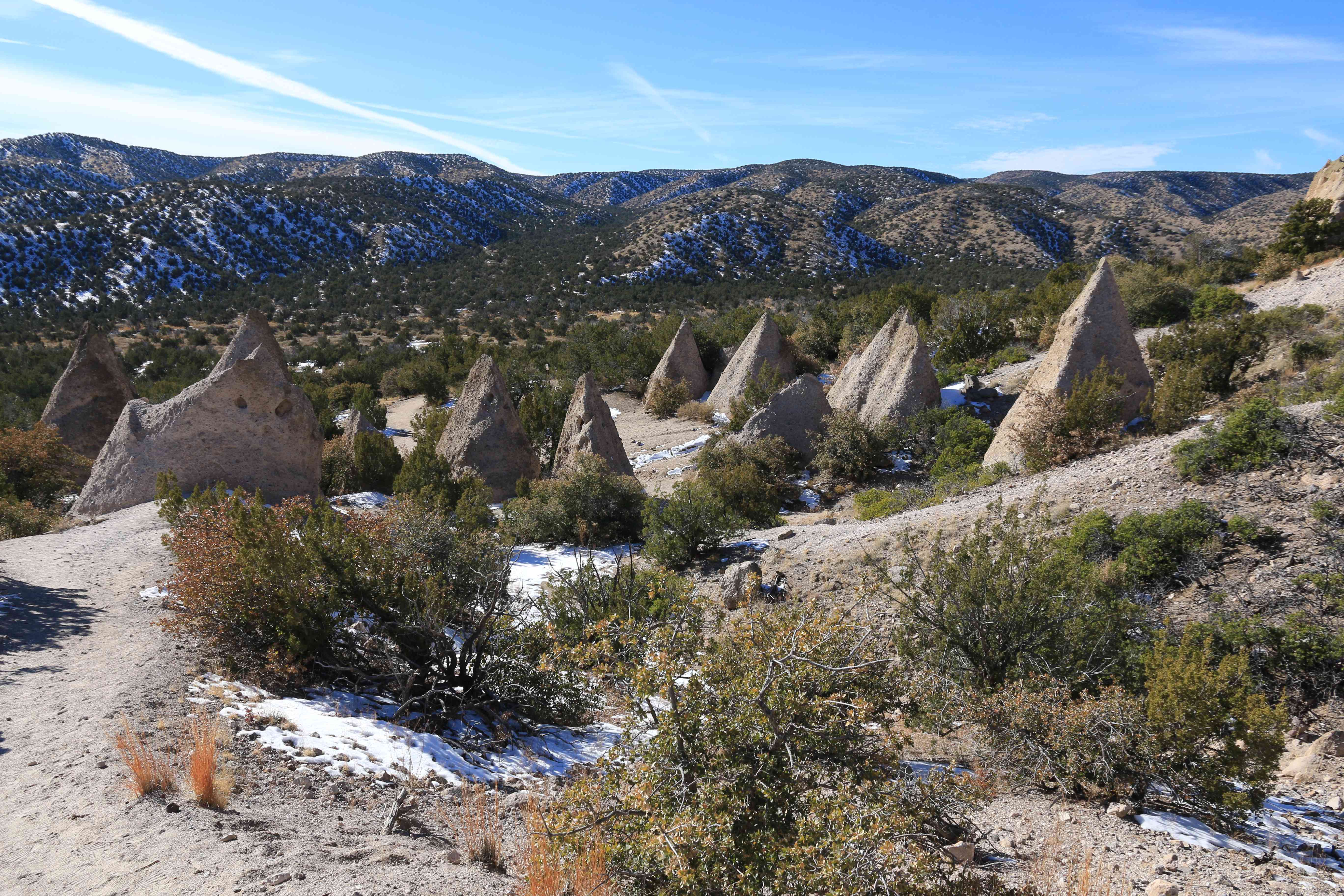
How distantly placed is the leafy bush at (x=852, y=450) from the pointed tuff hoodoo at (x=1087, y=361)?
2301mm

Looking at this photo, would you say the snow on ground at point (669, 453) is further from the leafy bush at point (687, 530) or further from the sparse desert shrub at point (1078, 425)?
the sparse desert shrub at point (1078, 425)

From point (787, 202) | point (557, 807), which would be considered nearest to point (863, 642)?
point (557, 807)

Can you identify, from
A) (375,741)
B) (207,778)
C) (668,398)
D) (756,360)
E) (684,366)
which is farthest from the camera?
(684,366)

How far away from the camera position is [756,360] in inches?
768

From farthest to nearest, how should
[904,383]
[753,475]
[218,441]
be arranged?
[904,383] → [753,475] → [218,441]

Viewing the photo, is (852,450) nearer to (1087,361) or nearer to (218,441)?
(1087,361)

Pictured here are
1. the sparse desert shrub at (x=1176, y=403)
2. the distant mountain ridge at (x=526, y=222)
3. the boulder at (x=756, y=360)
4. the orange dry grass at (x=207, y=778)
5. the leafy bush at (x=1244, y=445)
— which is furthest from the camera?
the distant mountain ridge at (x=526, y=222)

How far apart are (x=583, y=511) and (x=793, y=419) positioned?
5.47m

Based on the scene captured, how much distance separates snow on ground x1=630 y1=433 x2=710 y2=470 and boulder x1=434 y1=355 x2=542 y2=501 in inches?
156

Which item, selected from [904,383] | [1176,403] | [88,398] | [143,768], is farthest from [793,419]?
[88,398]

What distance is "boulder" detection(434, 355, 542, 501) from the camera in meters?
12.5

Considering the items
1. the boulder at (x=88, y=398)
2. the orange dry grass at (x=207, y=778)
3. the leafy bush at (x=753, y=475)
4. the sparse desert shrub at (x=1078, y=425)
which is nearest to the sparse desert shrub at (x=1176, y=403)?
the sparse desert shrub at (x=1078, y=425)

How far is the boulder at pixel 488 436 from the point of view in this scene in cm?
1247

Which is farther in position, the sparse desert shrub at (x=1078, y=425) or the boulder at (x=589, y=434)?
the boulder at (x=589, y=434)
